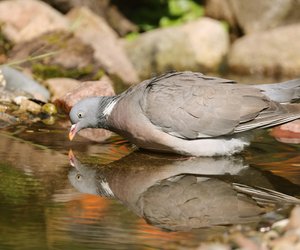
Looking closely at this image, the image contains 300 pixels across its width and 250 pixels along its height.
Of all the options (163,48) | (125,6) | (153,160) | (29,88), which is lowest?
(153,160)

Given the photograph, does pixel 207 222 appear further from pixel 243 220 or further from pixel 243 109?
pixel 243 109

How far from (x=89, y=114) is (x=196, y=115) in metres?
0.88

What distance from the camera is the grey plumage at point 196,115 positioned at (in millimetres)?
5684

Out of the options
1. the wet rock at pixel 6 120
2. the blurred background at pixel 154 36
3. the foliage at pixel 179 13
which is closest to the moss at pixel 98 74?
the blurred background at pixel 154 36

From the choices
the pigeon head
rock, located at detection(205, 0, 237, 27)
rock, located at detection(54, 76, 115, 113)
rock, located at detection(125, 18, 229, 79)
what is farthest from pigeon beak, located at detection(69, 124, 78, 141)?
rock, located at detection(205, 0, 237, 27)

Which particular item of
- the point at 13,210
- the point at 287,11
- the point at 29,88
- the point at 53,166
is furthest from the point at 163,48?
the point at 13,210

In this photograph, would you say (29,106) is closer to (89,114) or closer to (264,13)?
(89,114)

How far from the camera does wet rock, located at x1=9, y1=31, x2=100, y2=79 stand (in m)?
8.62

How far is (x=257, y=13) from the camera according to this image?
12.5 metres

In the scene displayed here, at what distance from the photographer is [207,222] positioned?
162 inches

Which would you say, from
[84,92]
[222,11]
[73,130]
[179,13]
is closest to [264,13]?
[222,11]

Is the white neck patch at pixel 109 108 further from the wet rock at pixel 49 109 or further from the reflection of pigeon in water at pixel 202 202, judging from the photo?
the wet rock at pixel 49 109

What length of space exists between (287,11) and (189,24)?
1.59m

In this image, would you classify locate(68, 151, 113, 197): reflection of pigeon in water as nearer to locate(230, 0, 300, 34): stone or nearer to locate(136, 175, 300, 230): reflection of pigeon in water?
locate(136, 175, 300, 230): reflection of pigeon in water
